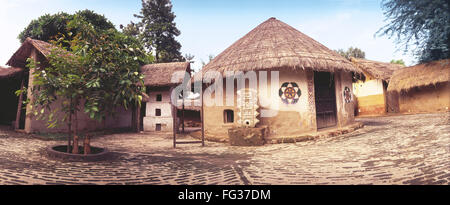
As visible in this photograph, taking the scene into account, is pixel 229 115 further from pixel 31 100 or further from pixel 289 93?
pixel 31 100

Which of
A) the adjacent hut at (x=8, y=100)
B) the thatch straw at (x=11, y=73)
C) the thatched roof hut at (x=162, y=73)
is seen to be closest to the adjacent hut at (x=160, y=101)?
the thatched roof hut at (x=162, y=73)

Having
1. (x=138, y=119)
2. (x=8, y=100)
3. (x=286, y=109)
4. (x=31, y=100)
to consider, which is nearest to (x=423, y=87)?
(x=286, y=109)

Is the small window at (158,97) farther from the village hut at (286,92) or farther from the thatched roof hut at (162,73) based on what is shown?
the village hut at (286,92)

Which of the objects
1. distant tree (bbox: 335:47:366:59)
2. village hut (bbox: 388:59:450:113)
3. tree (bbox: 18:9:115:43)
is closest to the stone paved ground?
village hut (bbox: 388:59:450:113)

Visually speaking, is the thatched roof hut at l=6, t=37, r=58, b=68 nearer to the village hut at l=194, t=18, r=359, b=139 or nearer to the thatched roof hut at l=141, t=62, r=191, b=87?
the thatched roof hut at l=141, t=62, r=191, b=87

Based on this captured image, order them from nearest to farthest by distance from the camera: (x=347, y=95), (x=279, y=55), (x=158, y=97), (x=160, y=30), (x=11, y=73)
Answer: (x=279, y=55), (x=347, y=95), (x=11, y=73), (x=158, y=97), (x=160, y=30)

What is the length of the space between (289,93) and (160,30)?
17.6m

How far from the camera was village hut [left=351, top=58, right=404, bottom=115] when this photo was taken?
15.7m

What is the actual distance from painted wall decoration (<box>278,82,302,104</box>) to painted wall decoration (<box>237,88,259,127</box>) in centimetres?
109

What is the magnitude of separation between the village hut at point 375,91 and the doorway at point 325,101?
27.2 ft

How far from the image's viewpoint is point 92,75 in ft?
15.1

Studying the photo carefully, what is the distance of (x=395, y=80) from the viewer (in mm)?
14375
